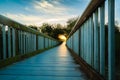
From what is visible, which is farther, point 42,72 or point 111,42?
point 42,72

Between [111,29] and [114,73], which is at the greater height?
[111,29]

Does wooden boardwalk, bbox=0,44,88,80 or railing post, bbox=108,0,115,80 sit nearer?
railing post, bbox=108,0,115,80

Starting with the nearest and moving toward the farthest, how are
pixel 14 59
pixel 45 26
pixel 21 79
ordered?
pixel 21 79 < pixel 14 59 < pixel 45 26

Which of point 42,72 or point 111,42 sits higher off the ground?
point 111,42

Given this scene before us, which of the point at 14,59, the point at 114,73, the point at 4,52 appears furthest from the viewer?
the point at 14,59

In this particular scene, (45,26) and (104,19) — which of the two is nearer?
(104,19)

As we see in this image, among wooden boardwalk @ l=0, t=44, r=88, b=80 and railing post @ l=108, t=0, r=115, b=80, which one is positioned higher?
railing post @ l=108, t=0, r=115, b=80

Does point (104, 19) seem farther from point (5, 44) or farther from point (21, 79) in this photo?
point (5, 44)

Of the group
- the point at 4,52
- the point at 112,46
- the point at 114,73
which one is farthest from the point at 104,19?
the point at 4,52

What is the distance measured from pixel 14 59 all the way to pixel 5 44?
2.24 feet

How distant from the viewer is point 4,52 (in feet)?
12.3

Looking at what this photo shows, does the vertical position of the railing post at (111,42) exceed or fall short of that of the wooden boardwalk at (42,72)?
it exceeds it

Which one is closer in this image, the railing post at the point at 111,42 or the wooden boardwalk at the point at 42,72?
the railing post at the point at 111,42

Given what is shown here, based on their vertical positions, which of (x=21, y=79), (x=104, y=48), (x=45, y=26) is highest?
(x=45, y=26)
